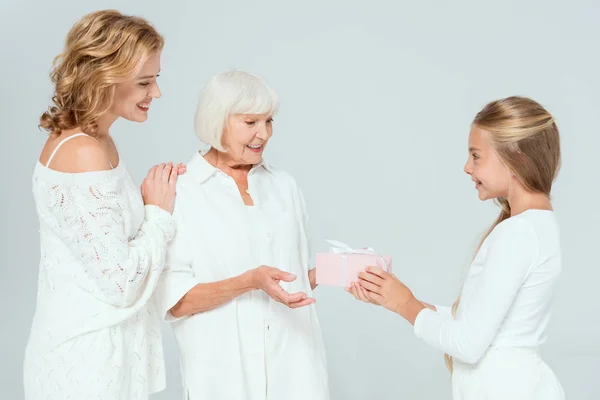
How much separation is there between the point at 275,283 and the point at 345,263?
0.96 feet

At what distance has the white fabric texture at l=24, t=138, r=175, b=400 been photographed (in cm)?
265

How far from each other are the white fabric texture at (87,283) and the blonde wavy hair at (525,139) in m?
1.21

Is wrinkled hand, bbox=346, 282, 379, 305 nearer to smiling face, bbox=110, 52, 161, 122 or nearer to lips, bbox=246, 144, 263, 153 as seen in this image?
lips, bbox=246, 144, 263, 153

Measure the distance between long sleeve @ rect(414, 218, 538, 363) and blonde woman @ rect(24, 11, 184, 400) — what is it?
1.05 m

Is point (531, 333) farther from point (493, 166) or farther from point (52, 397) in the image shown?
point (52, 397)

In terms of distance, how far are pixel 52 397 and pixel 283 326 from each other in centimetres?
89

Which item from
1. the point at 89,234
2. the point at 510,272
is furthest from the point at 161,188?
the point at 510,272

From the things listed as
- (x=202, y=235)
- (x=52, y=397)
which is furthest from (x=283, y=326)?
(x=52, y=397)

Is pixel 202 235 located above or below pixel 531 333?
above

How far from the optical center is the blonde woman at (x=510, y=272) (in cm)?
255

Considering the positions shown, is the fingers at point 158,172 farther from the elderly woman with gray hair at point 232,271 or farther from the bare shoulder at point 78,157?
the bare shoulder at point 78,157

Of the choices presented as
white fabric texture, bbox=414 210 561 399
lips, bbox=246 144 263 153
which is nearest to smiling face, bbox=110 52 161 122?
lips, bbox=246 144 263 153

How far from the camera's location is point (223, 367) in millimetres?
3020

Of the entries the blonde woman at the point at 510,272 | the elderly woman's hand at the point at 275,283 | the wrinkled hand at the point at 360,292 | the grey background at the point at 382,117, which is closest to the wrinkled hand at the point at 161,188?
the elderly woman's hand at the point at 275,283
